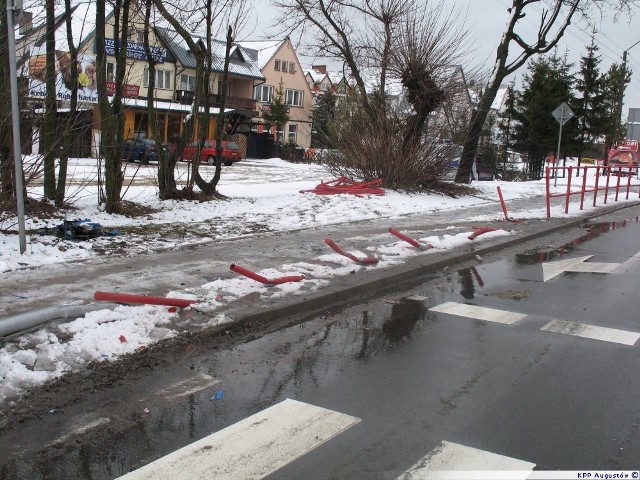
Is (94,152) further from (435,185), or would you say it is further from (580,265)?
(435,185)

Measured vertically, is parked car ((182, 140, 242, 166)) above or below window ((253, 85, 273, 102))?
below

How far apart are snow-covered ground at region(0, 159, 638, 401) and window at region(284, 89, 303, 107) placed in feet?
146

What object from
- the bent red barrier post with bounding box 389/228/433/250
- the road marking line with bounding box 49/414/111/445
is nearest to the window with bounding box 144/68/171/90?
the bent red barrier post with bounding box 389/228/433/250

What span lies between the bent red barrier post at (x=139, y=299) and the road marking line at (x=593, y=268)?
6.16 meters

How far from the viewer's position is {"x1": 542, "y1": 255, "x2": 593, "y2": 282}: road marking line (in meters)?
9.22

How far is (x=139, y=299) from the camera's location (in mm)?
5988

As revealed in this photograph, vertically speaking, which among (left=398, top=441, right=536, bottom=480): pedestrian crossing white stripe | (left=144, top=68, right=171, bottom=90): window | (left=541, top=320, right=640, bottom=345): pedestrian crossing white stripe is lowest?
(left=398, top=441, right=536, bottom=480): pedestrian crossing white stripe

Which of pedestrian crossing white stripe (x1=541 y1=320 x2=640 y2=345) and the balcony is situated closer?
pedestrian crossing white stripe (x1=541 y1=320 x2=640 y2=345)

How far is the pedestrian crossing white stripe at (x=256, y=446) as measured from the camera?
11.4 ft

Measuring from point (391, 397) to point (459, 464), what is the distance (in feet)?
3.35

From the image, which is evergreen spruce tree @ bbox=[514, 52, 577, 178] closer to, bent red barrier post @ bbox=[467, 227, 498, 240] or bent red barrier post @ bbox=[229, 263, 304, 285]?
bent red barrier post @ bbox=[467, 227, 498, 240]

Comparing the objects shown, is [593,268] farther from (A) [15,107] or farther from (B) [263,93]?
(B) [263,93]

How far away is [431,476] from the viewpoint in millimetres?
3469

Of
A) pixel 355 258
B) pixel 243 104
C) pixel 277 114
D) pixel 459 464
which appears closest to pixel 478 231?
pixel 355 258
